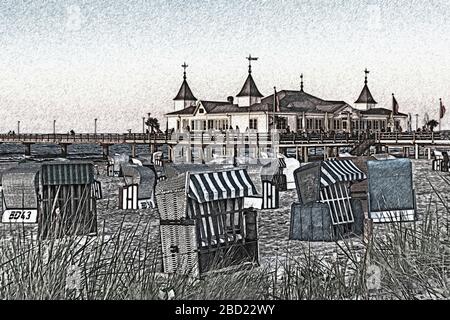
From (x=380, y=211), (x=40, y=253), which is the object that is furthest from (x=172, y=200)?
(x=380, y=211)

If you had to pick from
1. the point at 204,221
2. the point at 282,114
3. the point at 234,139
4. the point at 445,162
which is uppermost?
the point at 282,114

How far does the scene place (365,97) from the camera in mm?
3506

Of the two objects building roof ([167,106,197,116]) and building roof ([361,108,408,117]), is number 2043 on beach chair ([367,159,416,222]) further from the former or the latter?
building roof ([167,106,197,116])

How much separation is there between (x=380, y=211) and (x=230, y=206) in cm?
77

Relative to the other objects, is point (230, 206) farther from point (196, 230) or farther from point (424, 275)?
point (424, 275)

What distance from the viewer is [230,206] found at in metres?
3.22

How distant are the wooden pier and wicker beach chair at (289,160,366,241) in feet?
0.41

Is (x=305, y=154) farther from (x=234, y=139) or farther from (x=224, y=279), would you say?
(x=224, y=279)

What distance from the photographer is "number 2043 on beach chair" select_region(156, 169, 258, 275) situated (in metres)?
3.01

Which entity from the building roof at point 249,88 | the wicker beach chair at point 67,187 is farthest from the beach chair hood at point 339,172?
the wicker beach chair at point 67,187

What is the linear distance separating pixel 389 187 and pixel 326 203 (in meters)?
0.31

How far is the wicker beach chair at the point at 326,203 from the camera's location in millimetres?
3730

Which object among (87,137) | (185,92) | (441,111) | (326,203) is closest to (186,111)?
(185,92)
